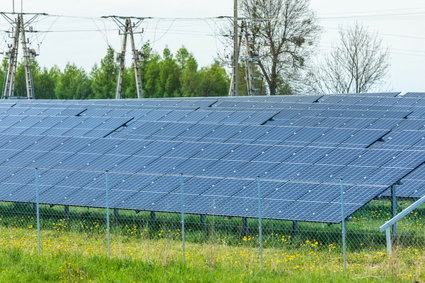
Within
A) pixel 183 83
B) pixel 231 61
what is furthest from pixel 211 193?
pixel 183 83

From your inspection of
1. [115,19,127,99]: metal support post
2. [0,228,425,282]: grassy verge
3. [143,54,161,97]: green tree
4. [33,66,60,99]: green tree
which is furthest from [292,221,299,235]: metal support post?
[33,66,60,99]: green tree

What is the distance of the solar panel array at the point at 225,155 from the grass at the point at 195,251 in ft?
3.11

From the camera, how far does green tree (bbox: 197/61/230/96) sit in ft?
285

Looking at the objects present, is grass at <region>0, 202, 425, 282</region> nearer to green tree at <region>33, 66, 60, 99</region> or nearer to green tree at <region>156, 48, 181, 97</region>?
green tree at <region>156, 48, 181, 97</region>

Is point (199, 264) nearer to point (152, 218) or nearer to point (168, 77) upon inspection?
point (152, 218)

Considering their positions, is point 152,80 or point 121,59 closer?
point 121,59

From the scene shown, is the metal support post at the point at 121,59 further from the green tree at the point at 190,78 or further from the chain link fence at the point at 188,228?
the chain link fence at the point at 188,228

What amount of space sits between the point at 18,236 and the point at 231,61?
148 ft

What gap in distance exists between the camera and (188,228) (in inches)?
980

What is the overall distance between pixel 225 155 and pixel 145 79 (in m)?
69.2

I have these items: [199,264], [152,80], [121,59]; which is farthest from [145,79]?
[199,264]

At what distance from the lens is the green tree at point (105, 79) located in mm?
97750

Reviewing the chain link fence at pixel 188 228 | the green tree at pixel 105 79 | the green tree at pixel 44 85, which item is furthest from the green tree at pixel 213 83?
the chain link fence at pixel 188 228

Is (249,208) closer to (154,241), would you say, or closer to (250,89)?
(154,241)
